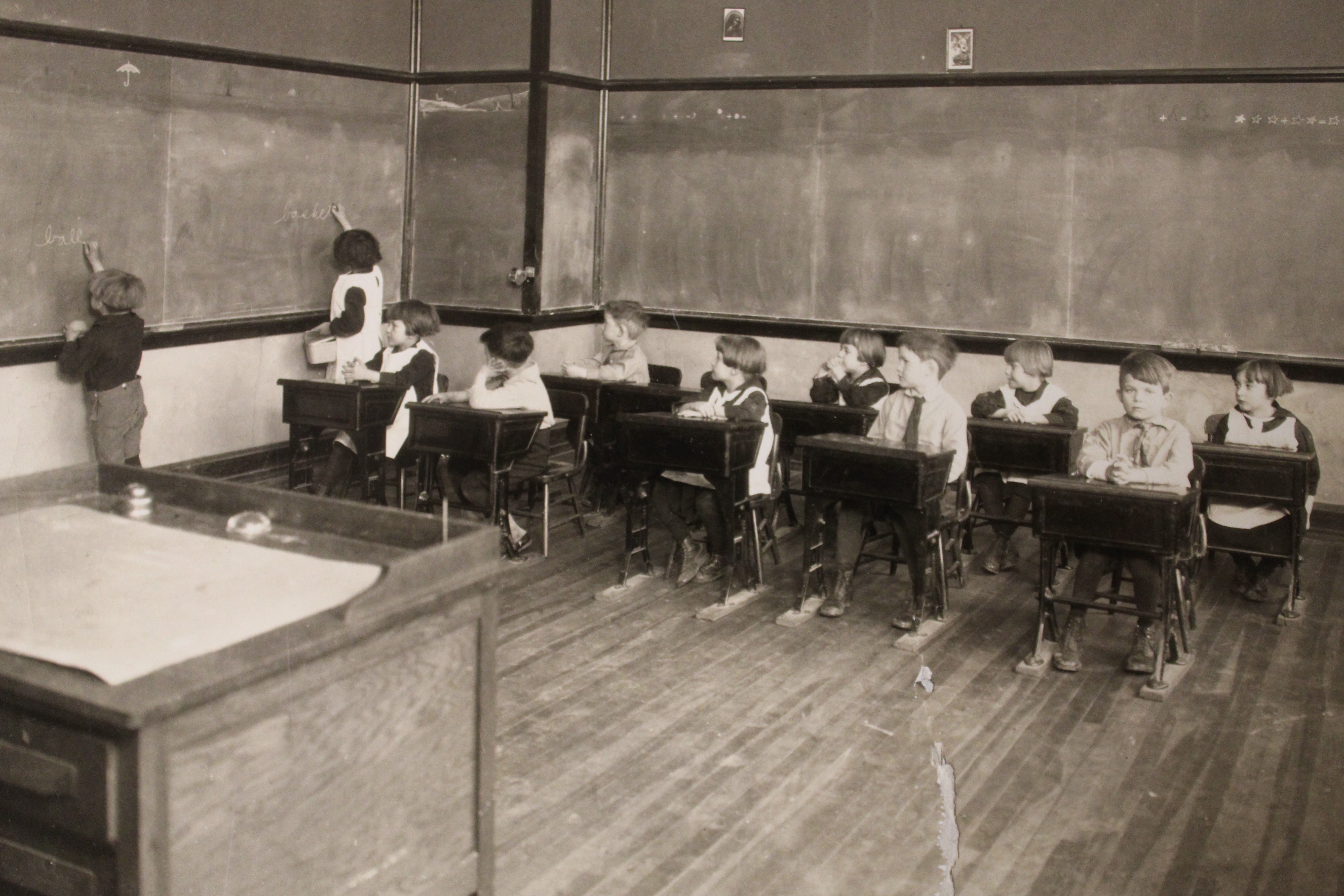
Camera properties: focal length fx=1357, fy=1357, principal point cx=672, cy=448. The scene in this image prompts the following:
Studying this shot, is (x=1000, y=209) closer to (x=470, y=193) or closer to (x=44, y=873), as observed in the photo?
(x=470, y=193)

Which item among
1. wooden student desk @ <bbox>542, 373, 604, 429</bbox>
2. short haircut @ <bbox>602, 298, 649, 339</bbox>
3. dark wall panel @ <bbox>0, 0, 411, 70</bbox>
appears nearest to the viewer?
dark wall panel @ <bbox>0, 0, 411, 70</bbox>

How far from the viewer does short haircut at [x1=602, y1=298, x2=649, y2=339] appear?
677cm

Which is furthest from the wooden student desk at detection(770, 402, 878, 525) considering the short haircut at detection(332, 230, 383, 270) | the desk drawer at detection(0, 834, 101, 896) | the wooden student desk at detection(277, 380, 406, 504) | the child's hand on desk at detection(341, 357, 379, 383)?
the desk drawer at detection(0, 834, 101, 896)

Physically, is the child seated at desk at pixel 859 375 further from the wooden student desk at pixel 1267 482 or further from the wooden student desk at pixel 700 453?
the wooden student desk at pixel 1267 482

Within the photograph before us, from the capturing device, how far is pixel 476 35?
7.88m

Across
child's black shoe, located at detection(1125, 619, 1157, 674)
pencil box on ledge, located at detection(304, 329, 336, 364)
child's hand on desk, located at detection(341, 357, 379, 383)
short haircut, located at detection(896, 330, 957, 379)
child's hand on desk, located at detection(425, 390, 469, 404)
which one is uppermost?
short haircut, located at detection(896, 330, 957, 379)

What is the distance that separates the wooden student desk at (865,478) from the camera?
483cm

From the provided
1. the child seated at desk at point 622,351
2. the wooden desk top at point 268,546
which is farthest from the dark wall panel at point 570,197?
the wooden desk top at point 268,546

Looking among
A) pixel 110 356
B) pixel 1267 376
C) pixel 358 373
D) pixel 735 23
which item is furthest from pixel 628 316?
pixel 1267 376

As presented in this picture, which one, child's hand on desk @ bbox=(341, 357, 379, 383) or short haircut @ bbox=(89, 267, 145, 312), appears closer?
short haircut @ bbox=(89, 267, 145, 312)

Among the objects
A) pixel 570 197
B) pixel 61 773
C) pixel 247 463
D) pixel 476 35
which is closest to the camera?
pixel 61 773

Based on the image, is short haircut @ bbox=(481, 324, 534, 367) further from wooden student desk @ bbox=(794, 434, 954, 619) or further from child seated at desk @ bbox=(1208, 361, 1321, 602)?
child seated at desk @ bbox=(1208, 361, 1321, 602)

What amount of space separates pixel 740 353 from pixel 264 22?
10.7 ft

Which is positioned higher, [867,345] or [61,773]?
[867,345]
